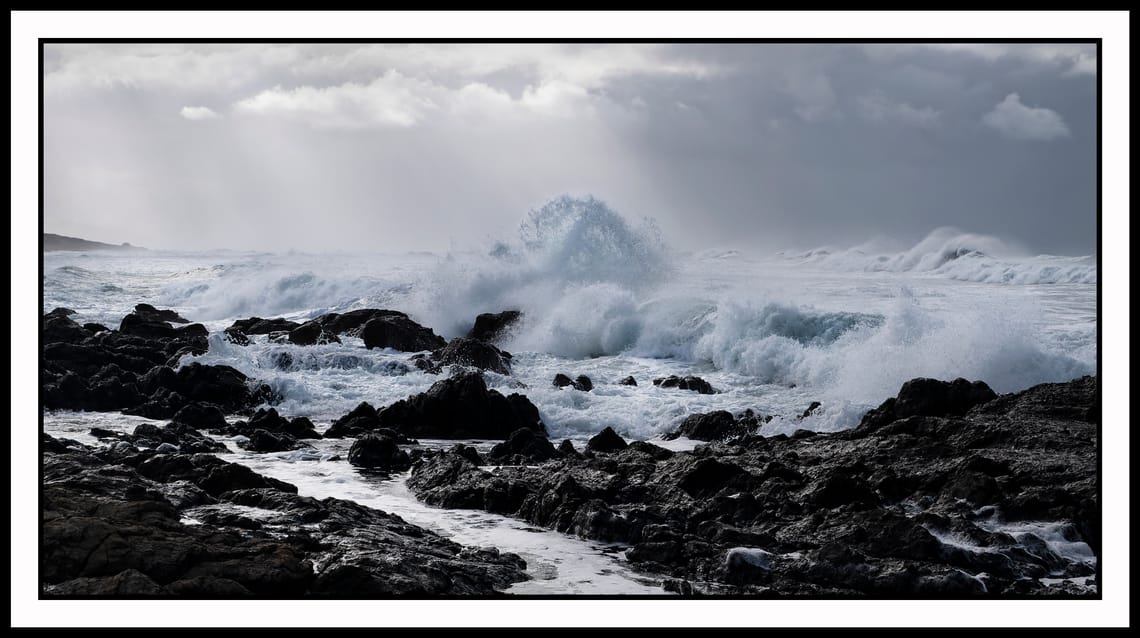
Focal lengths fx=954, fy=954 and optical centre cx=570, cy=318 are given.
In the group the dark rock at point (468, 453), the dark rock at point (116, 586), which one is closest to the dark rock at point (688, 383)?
the dark rock at point (468, 453)

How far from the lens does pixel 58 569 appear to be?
4.27 m

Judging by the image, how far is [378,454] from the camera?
8195 mm

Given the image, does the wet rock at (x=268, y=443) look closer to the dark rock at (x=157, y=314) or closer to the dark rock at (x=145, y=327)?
the dark rock at (x=157, y=314)

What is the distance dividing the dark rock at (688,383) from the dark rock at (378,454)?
3540 millimetres

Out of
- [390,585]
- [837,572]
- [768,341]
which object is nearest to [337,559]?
[390,585]

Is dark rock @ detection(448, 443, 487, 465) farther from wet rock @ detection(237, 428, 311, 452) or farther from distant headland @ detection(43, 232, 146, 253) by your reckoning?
distant headland @ detection(43, 232, 146, 253)

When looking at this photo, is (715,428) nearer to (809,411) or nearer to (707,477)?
(809,411)

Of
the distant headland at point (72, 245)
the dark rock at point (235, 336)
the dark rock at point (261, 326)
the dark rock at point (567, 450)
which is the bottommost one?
the dark rock at point (567, 450)

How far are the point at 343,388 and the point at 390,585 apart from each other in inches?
286

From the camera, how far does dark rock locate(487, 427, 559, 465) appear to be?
835 cm

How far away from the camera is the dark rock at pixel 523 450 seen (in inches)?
329

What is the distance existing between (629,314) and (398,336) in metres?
3.18

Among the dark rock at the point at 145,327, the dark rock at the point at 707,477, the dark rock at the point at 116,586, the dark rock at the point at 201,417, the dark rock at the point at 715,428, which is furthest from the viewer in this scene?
the dark rock at the point at 145,327

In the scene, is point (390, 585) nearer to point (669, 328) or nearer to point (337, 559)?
point (337, 559)
